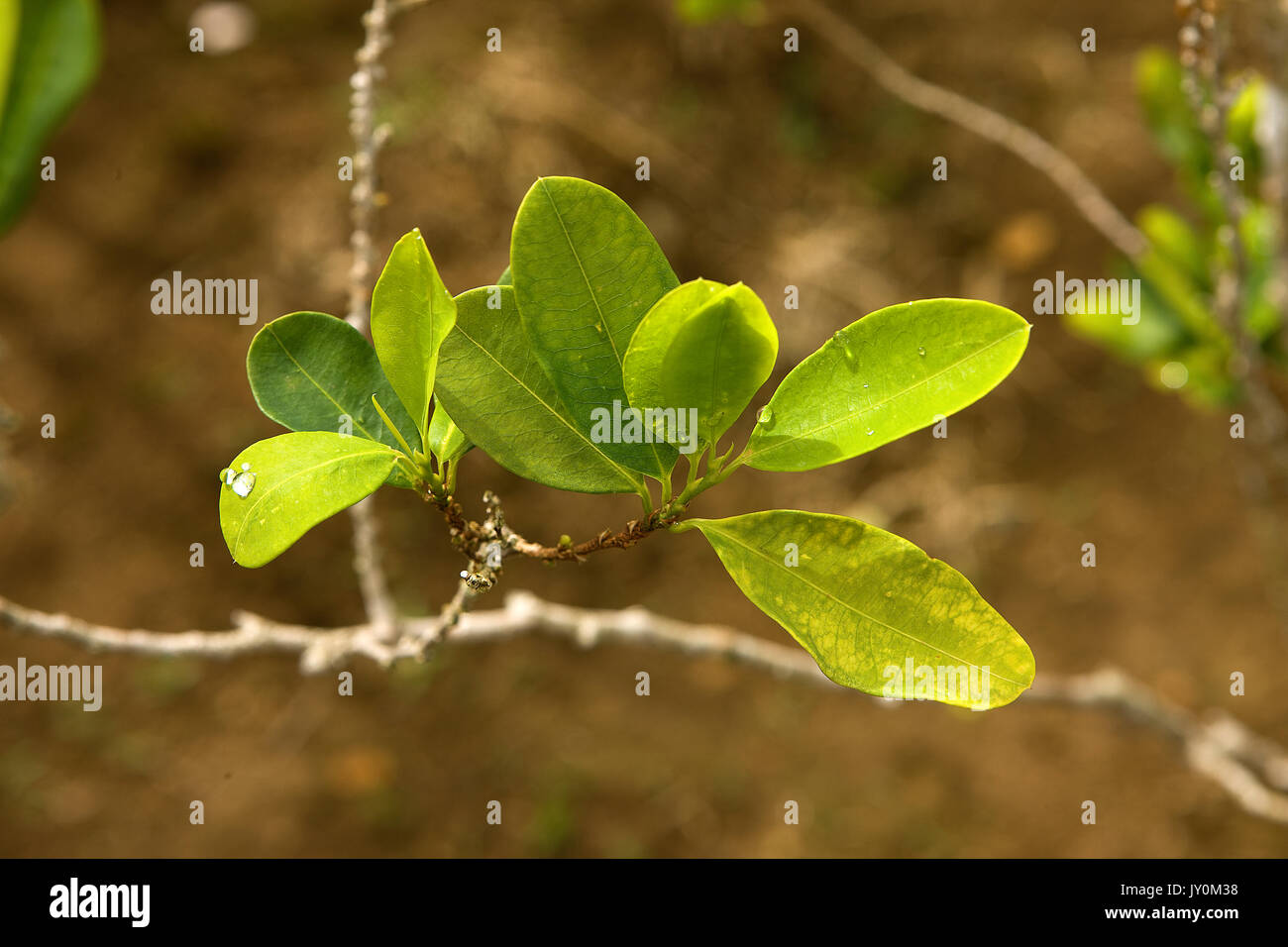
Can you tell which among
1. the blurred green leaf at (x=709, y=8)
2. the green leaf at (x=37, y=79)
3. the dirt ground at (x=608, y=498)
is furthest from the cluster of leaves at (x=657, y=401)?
the dirt ground at (x=608, y=498)

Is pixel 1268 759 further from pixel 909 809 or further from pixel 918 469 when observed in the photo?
pixel 918 469

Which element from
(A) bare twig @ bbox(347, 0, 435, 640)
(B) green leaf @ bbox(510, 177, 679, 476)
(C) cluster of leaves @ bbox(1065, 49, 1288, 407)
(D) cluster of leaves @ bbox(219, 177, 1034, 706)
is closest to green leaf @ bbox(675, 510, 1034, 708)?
(D) cluster of leaves @ bbox(219, 177, 1034, 706)

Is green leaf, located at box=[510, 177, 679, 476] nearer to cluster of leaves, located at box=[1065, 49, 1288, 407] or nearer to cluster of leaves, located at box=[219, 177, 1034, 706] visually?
cluster of leaves, located at box=[219, 177, 1034, 706]

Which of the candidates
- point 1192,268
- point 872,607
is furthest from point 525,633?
point 1192,268

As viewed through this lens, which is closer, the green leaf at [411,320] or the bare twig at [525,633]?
the green leaf at [411,320]

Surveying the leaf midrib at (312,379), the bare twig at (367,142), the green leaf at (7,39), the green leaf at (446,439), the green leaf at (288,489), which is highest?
the green leaf at (7,39)

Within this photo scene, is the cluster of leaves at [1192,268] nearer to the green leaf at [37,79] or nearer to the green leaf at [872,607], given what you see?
the green leaf at [872,607]

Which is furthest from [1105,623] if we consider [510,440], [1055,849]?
[510,440]
